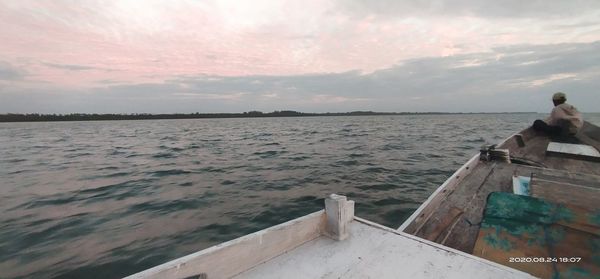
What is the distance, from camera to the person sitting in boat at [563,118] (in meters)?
9.09

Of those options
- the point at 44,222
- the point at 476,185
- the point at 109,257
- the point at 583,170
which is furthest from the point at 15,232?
the point at 583,170

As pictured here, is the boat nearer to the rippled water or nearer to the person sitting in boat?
the rippled water

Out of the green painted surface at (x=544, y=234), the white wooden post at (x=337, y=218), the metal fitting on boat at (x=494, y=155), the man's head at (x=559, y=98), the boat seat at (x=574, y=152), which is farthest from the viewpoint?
the man's head at (x=559, y=98)

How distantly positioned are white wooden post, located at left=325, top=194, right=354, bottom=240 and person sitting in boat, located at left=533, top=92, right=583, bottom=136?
1111 centimetres

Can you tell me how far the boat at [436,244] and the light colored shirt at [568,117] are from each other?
7330mm

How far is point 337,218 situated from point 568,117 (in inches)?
466

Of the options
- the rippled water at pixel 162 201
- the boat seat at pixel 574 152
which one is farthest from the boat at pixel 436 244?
the boat seat at pixel 574 152

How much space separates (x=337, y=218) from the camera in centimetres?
257

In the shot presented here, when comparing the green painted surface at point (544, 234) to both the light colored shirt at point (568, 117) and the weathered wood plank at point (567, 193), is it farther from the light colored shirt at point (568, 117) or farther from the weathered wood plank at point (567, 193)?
the light colored shirt at point (568, 117)

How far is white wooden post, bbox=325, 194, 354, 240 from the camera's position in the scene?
2562 mm

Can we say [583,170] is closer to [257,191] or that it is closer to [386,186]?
[386,186]

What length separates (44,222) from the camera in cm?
576

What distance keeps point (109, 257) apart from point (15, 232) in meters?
2.82

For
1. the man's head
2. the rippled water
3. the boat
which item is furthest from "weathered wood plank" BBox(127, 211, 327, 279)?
the man's head
